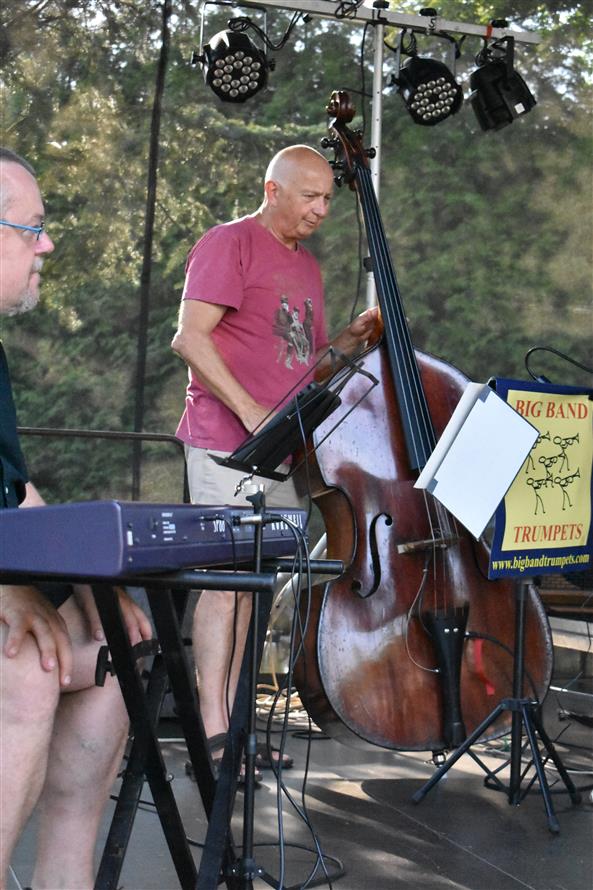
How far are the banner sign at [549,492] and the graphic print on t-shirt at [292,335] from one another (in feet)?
2.52

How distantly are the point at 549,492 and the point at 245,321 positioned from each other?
0.95 m

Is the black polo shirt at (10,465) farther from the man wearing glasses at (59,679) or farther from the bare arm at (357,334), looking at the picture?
the bare arm at (357,334)

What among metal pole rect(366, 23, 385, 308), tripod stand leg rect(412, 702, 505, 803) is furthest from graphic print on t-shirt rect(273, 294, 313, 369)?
tripod stand leg rect(412, 702, 505, 803)

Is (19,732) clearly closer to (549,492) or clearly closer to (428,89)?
(549,492)

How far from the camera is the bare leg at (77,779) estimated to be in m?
1.57

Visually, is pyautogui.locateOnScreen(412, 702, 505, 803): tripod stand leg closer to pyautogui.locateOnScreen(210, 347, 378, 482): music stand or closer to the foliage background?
pyautogui.locateOnScreen(210, 347, 378, 482): music stand

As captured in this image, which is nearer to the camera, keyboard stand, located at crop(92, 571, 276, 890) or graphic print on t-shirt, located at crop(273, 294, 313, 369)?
A: keyboard stand, located at crop(92, 571, 276, 890)

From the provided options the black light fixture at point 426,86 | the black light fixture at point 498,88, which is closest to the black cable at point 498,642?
the black light fixture at point 426,86

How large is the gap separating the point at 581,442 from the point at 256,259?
1004 mm

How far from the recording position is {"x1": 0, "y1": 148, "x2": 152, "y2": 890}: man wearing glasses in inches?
55.2

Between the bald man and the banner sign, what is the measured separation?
2.11ft

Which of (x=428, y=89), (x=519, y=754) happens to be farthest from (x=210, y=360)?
(x=428, y=89)

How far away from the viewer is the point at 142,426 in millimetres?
5000

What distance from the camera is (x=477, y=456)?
7.67ft
